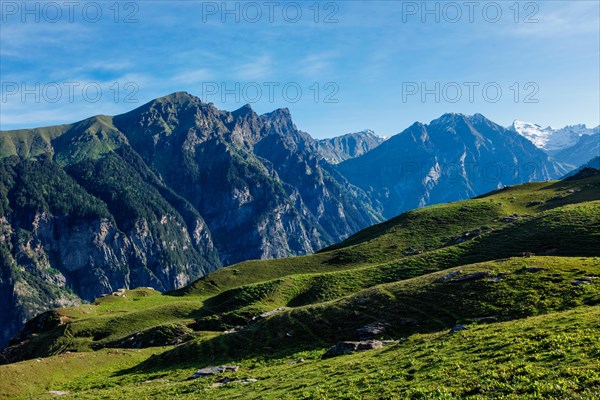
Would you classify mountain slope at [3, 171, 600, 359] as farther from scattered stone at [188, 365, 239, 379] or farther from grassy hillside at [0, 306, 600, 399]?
grassy hillside at [0, 306, 600, 399]

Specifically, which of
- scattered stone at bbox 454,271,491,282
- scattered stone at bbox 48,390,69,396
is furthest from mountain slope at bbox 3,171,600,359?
scattered stone at bbox 48,390,69,396

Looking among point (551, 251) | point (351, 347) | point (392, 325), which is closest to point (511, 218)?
point (551, 251)

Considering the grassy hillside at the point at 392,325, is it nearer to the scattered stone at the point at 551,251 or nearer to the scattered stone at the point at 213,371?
the scattered stone at the point at 551,251

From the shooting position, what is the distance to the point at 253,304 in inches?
3750

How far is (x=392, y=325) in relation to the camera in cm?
5447

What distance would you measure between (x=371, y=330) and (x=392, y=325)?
2.97 metres

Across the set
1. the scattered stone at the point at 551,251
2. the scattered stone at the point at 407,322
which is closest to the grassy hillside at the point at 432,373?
the scattered stone at the point at 407,322

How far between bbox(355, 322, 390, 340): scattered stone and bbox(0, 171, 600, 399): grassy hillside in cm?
63

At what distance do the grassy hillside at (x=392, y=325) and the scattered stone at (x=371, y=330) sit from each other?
63cm

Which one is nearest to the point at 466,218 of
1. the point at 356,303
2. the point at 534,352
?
the point at 356,303

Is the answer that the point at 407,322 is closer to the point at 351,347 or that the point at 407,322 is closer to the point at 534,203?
the point at 351,347

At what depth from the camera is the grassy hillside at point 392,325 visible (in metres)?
28.0

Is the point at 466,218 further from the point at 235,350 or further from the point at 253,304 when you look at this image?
the point at 235,350

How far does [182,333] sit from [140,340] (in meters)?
8.51
